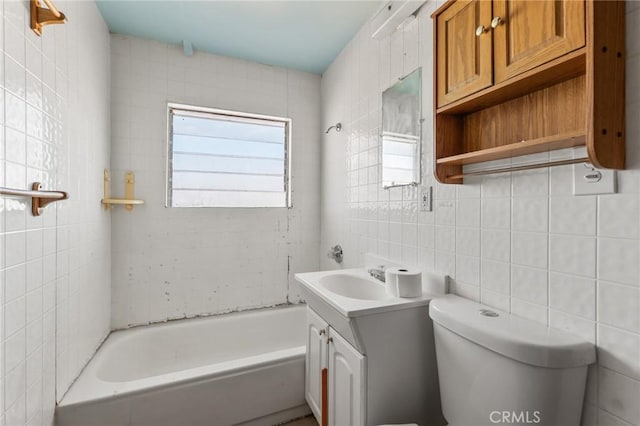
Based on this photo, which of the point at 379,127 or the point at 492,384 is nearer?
the point at 492,384

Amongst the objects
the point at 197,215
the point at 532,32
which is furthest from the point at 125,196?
the point at 532,32

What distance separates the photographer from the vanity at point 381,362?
1.10m

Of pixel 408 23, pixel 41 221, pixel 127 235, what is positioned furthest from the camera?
pixel 127 235

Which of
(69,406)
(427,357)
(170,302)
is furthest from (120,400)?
(427,357)

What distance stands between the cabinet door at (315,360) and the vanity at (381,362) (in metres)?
0.10

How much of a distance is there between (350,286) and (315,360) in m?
0.43

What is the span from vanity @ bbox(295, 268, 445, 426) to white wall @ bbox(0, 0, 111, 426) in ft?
3.61

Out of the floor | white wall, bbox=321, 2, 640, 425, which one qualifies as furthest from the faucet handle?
the floor

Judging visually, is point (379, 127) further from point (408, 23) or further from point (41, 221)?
point (41, 221)

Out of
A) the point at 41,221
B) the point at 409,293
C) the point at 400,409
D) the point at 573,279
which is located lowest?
the point at 400,409

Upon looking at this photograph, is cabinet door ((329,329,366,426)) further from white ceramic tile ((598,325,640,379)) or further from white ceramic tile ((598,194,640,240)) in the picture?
white ceramic tile ((598,194,640,240))

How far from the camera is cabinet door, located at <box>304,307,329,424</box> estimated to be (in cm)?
142

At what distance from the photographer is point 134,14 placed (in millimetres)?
1776

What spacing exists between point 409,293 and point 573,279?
21.2 inches
